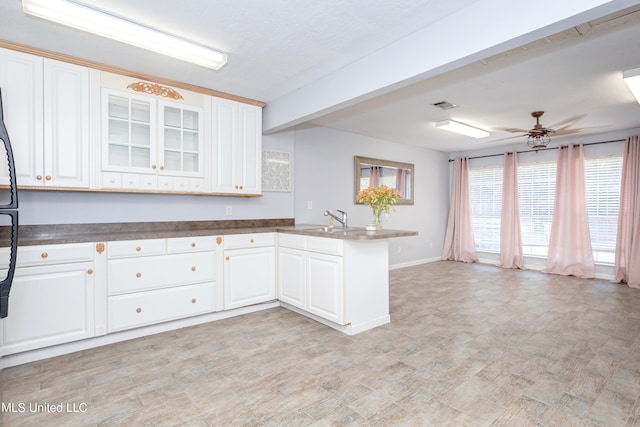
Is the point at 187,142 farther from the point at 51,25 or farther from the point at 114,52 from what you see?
the point at 51,25

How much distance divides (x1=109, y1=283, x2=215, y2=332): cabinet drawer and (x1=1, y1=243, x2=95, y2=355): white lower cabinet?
0.19 meters

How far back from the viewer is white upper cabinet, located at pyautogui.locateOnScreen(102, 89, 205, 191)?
3049mm

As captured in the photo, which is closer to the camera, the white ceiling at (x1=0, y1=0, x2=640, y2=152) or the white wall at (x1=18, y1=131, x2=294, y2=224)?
the white ceiling at (x1=0, y1=0, x2=640, y2=152)

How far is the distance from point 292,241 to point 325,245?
21.3 inches

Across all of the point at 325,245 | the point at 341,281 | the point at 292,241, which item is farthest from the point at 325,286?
the point at 292,241

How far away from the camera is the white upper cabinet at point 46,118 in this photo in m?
2.60

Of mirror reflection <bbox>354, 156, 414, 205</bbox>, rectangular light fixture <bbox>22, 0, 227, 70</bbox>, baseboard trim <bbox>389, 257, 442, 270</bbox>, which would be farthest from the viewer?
baseboard trim <bbox>389, 257, 442, 270</bbox>

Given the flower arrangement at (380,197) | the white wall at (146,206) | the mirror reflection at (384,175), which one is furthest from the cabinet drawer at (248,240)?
the mirror reflection at (384,175)

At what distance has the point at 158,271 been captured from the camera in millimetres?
3057

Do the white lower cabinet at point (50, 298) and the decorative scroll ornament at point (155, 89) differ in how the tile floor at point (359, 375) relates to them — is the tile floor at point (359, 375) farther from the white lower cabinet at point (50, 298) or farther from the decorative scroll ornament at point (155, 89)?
the decorative scroll ornament at point (155, 89)

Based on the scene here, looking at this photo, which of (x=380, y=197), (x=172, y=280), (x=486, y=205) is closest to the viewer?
(x=172, y=280)

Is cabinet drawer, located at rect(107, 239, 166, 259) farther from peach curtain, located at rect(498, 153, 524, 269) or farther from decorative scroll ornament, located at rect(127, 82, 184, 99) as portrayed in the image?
peach curtain, located at rect(498, 153, 524, 269)

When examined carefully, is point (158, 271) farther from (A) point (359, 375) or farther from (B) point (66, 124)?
(A) point (359, 375)

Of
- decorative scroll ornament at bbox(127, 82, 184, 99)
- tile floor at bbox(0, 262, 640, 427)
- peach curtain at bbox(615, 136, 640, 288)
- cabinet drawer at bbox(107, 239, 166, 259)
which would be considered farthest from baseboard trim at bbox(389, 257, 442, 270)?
decorative scroll ornament at bbox(127, 82, 184, 99)
